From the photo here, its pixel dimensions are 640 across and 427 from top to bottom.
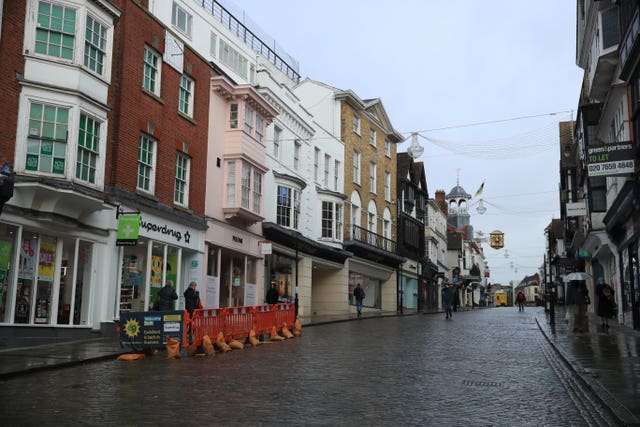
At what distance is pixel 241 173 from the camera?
87.5ft

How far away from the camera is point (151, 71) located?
853 inches

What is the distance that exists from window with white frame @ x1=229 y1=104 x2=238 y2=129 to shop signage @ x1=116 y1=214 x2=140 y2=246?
9.14 m

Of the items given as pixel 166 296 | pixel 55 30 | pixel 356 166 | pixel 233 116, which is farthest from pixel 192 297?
pixel 356 166

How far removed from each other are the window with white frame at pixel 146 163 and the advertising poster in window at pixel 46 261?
4180 mm

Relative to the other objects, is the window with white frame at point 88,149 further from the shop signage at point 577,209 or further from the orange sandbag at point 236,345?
the shop signage at point 577,209

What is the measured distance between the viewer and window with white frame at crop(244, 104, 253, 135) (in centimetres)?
2741

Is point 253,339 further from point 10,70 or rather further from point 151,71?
point 151,71

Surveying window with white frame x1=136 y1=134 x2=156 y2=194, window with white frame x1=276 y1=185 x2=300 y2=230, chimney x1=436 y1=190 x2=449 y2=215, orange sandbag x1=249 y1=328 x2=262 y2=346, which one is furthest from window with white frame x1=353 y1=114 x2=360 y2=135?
chimney x1=436 y1=190 x2=449 y2=215

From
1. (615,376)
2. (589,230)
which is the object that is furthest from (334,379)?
(589,230)

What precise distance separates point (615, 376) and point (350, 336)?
10.5 metres

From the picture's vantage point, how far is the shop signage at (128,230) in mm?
18812

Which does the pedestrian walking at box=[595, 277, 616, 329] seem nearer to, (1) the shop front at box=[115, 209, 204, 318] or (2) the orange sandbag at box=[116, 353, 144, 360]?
(1) the shop front at box=[115, 209, 204, 318]

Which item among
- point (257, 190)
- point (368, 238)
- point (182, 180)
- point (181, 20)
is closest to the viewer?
point (182, 180)

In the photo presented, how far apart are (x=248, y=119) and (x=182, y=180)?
18.1 ft
